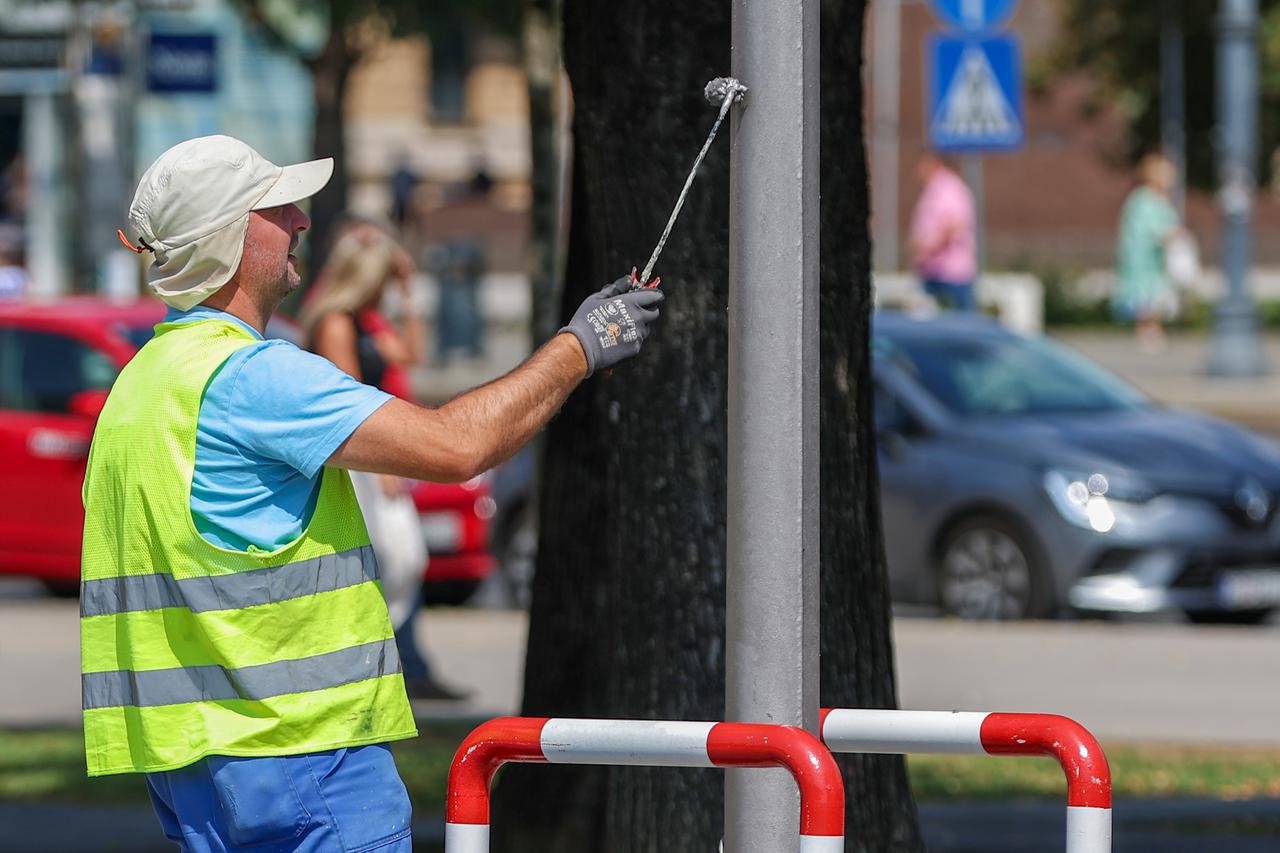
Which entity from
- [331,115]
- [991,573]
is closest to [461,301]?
[331,115]

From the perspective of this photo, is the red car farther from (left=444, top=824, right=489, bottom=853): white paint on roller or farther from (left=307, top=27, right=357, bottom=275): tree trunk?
(left=307, top=27, right=357, bottom=275): tree trunk

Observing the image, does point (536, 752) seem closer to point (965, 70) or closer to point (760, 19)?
point (760, 19)

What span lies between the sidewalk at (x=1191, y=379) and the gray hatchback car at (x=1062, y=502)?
7303 millimetres

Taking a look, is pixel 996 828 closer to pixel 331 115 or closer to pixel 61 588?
pixel 61 588

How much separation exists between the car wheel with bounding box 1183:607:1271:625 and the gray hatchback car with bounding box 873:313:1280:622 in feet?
0.05

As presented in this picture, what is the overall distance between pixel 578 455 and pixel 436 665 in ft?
14.6

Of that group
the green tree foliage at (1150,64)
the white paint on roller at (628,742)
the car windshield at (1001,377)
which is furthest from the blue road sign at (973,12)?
the green tree foliage at (1150,64)

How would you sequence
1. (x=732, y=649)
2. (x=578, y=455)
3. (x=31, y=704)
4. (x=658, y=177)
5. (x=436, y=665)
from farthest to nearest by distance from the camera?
(x=436, y=665) < (x=31, y=704) < (x=578, y=455) < (x=658, y=177) < (x=732, y=649)

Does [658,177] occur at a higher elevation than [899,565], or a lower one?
higher

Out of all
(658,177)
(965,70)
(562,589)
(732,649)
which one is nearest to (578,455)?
Result: (562,589)

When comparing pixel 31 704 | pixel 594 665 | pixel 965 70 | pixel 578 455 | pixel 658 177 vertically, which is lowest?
pixel 31 704

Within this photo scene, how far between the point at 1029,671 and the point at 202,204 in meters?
6.60

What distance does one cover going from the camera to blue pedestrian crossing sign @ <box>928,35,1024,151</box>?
567 inches

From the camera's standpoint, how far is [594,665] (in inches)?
207
